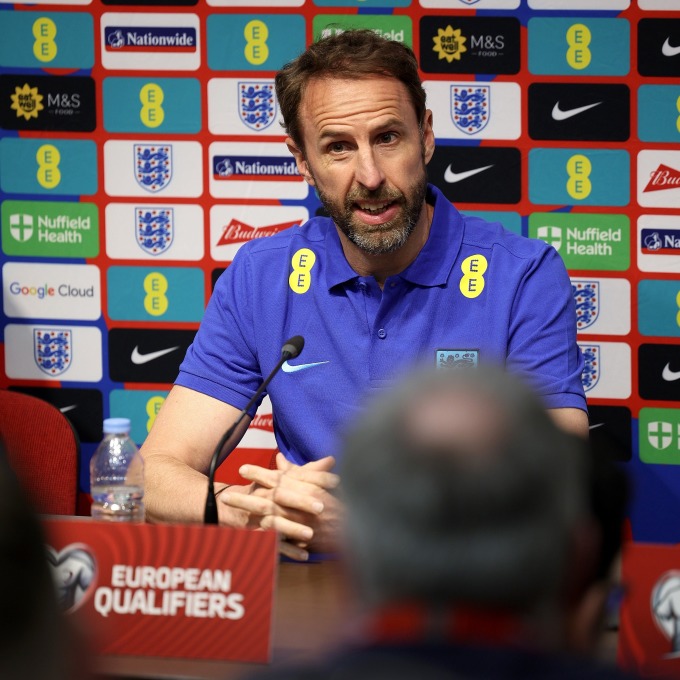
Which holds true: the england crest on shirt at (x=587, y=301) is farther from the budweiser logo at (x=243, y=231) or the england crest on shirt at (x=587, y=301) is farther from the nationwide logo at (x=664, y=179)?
the budweiser logo at (x=243, y=231)

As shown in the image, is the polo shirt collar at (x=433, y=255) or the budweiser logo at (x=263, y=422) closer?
the polo shirt collar at (x=433, y=255)

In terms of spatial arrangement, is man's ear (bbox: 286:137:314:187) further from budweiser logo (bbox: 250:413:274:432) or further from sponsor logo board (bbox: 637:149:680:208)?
sponsor logo board (bbox: 637:149:680:208)

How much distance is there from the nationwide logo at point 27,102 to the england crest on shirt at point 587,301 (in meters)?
1.78

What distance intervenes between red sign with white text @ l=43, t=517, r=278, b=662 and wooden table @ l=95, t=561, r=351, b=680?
2 cm

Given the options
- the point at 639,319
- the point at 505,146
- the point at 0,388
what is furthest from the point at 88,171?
the point at 639,319

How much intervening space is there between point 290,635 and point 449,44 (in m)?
2.18

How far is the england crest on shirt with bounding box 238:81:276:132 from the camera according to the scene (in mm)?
3201

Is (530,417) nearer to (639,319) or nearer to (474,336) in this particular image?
(474,336)

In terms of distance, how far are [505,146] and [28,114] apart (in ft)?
4.97

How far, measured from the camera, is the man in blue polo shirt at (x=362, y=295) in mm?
2271

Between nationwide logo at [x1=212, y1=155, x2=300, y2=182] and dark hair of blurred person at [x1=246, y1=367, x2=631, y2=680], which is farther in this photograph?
nationwide logo at [x1=212, y1=155, x2=300, y2=182]

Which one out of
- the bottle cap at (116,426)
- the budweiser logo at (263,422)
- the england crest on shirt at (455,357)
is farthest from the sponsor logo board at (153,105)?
the bottle cap at (116,426)

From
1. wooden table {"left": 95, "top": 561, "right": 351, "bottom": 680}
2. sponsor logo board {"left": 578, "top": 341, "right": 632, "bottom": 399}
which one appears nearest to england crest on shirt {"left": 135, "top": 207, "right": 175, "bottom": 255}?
sponsor logo board {"left": 578, "top": 341, "right": 632, "bottom": 399}

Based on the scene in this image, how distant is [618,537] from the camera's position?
101 cm
